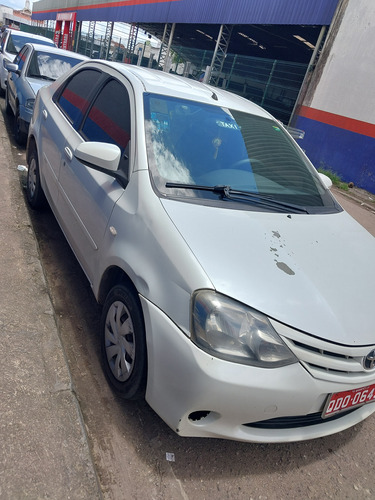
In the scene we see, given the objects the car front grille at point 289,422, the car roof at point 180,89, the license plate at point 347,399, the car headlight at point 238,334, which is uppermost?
the car roof at point 180,89

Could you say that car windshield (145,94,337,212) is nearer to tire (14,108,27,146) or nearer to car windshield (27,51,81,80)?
tire (14,108,27,146)

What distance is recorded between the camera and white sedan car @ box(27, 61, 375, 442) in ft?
5.95

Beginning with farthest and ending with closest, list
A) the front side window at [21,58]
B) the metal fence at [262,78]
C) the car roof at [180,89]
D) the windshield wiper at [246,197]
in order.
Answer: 1. the metal fence at [262,78]
2. the front side window at [21,58]
3. the car roof at [180,89]
4. the windshield wiper at [246,197]

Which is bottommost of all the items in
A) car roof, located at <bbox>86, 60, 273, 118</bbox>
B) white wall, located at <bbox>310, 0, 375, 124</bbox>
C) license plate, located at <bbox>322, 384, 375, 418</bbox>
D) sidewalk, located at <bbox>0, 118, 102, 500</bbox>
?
sidewalk, located at <bbox>0, 118, 102, 500</bbox>

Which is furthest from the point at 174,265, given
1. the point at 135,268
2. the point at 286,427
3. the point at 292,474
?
the point at 292,474

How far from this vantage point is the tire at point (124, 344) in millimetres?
2088

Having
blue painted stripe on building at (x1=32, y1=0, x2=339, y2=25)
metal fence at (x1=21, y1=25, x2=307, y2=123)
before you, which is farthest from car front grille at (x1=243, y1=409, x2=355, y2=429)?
metal fence at (x1=21, y1=25, x2=307, y2=123)

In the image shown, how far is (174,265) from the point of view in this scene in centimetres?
194

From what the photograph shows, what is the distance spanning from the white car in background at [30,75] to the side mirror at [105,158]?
14.2 ft

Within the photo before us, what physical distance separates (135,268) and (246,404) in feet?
2.81

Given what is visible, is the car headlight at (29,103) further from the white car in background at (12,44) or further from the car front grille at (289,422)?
the car front grille at (289,422)

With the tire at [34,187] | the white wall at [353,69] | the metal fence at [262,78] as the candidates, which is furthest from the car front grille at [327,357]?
the metal fence at [262,78]

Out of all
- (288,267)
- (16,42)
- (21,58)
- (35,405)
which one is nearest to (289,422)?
(288,267)

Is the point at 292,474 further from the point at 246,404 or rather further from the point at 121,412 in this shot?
the point at 121,412
